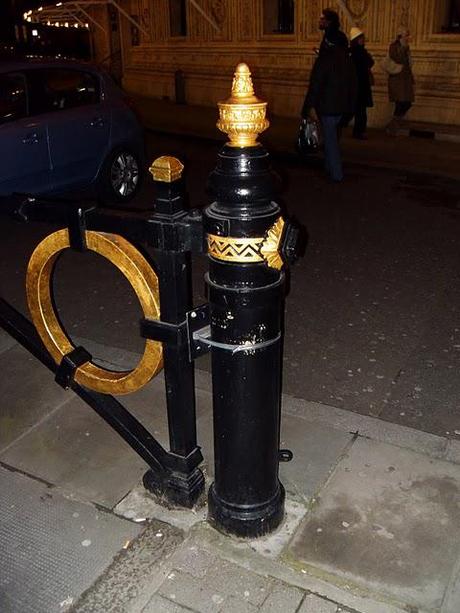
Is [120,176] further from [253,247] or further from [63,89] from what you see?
[253,247]

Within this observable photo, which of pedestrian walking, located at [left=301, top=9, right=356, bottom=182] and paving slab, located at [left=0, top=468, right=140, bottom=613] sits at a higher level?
pedestrian walking, located at [left=301, top=9, right=356, bottom=182]

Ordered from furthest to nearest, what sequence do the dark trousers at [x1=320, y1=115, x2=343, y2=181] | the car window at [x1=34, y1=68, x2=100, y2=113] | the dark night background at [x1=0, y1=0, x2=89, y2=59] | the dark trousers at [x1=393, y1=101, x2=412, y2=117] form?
the dark night background at [x1=0, y1=0, x2=89, y2=59], the dark trousers at [x1=393, y1=101, x2=412, y2=117], the dark trousers at [x1=320, y1=115, x2=343, y2=181], the car window at [x1=34, y1=68, x2=100, y2=113]

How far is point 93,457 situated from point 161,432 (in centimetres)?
40

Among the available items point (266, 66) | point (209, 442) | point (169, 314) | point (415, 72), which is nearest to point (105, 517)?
point (209, 442)

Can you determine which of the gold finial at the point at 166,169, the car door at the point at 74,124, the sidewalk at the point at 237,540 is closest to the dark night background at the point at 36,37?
the car door at the point at 74,124

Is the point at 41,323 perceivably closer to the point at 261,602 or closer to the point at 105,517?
the point at 105,517

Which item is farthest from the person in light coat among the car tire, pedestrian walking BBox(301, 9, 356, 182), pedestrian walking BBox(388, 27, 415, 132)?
the car tire

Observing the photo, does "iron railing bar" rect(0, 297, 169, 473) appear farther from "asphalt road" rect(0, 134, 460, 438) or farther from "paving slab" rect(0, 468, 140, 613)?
"asphalt road" rect(0, 134, 460, 438)

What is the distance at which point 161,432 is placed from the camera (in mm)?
3746

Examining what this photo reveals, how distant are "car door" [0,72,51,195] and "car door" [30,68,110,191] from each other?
0.45 feet

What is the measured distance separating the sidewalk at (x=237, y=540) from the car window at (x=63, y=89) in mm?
4973

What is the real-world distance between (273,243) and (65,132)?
240 inches

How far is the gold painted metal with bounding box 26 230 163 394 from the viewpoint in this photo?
2723 millimetres

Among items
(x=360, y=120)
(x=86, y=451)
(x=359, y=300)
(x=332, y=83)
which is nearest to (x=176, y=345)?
(x=86, y=451)
